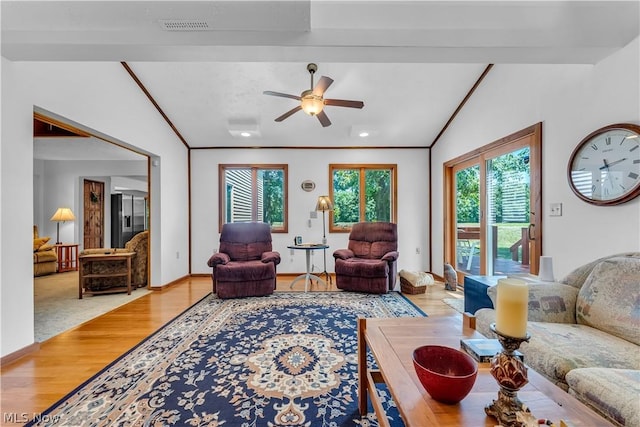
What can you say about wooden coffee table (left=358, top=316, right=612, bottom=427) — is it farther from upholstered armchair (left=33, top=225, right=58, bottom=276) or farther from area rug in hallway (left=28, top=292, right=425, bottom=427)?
upholstered armchair (left=33, top=225, right=58, bottom=276)

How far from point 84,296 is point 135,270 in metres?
0.65

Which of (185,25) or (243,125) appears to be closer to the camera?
(185,25)

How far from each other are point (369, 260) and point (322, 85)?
8.21ft

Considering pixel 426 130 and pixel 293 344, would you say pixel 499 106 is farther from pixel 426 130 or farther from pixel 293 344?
pixel 293 344

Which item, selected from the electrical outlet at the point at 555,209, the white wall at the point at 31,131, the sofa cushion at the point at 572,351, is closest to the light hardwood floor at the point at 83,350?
the white wall at the point at 31,131

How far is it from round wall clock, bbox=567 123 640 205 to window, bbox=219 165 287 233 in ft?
13.5

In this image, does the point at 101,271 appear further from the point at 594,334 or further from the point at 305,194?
the point at 594,334

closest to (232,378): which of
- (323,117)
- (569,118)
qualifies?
(323,117)

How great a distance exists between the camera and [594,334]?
1588mm

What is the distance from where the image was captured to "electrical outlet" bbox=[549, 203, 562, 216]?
2582 mm

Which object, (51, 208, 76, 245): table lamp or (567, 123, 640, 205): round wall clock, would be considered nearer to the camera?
(567, 123, 640, 205): round wall clock

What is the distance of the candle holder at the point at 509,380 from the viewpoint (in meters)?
0.79

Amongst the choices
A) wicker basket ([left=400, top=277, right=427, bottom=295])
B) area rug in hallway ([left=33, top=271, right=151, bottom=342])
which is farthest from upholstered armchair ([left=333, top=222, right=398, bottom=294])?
area rug in hallway ([left=33, top=271, right=151, bottom=342])

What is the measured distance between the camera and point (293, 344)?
91.9 inches
